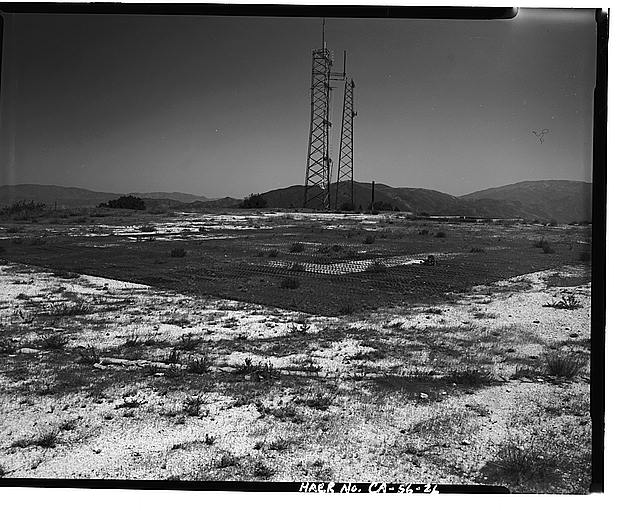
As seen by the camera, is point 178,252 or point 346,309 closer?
point 346,309

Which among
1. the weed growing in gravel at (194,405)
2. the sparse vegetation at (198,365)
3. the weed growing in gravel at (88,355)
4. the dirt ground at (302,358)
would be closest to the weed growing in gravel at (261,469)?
the dirt ground at (302,358)

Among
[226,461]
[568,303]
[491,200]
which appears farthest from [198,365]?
[568,303]

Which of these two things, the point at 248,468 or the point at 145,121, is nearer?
the point at 248,468

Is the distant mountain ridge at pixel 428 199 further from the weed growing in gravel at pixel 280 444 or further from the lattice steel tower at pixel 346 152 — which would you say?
the weed growing in gravel at pixel 280 444

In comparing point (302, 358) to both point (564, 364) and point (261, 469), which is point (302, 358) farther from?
point (564, 364)

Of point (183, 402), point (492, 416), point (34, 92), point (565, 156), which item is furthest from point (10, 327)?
point (565, 156)

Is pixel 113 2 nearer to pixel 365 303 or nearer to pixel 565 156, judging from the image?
pixel 365 303

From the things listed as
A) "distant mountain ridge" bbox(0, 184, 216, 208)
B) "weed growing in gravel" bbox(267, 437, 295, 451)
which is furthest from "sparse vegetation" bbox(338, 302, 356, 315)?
"distant mountain ridge" bbox(0, 184, 216, 208)
